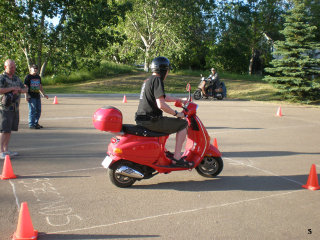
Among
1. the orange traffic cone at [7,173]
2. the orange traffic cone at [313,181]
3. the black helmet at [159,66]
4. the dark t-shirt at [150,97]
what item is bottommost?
the orange traffic cone at [7,173]

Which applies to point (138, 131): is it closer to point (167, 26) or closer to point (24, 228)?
point (24, 228)

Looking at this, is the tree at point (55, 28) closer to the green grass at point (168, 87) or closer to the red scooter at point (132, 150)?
the green grass at point (168, 87)

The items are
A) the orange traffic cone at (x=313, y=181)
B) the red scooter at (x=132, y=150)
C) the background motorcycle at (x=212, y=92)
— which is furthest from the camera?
the background motorcycle at (x=212, y=92)

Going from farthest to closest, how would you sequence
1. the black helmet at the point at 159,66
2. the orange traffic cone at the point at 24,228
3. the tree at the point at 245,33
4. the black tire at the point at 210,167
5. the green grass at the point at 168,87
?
the tree at the point at 245,33
the green grass at the point at 168,87
the black tire at the point at 210,167
the black helmet at the point at 159,66
the orange traffic cone at the point at 24,228

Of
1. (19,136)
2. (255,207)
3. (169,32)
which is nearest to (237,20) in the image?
(169,32)

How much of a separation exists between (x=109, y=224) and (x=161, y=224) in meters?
0.61

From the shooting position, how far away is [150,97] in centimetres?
500

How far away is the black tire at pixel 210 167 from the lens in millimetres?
5707

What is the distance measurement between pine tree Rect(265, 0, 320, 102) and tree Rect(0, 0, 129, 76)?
13.1m

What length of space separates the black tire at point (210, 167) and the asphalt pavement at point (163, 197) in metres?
0.14

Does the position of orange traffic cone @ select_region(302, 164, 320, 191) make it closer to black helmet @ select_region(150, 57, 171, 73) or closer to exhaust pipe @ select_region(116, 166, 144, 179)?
exhaust pipe @ select_region(116, 166, 144, 179)

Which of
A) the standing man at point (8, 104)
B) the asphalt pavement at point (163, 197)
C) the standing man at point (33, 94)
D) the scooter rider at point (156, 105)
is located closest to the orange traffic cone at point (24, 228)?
the asphalt pavement at point (163, 197)

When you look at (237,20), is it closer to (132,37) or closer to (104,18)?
(132,37)

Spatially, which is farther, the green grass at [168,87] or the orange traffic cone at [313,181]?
the green grass at [168,87]
